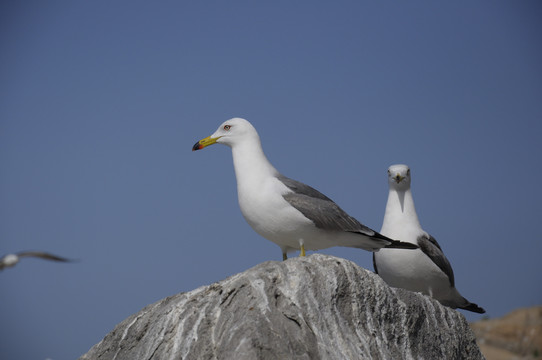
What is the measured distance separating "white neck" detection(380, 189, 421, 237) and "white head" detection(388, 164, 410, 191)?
77 mm

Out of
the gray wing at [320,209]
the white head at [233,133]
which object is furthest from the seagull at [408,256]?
the white head at [233,133]

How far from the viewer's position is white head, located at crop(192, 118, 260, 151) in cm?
836

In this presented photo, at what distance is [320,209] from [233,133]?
5.14 feet

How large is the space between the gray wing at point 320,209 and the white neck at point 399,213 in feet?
4.09

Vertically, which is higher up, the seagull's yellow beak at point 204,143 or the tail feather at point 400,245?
the seagull's yellow beak at point 204,143

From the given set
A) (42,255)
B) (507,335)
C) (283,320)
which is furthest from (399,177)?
(507,335)

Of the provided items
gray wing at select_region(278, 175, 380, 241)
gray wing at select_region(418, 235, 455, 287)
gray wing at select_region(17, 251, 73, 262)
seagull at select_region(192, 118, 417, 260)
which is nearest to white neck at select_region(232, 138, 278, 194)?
Result: seagull at select_region(192, 118, 417, 260)

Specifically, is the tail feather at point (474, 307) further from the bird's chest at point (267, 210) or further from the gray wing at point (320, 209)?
the bird's chest at point (267, 210)

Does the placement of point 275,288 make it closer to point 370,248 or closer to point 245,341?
point 245,341

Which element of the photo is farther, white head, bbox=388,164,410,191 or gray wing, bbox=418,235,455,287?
white head, bbox=388,164,410,191

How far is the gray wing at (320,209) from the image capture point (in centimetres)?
768

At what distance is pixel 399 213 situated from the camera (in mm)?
9680

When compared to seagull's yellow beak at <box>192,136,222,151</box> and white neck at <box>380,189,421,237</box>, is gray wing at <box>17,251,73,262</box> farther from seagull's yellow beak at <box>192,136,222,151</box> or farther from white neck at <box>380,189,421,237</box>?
white neck at <box>380,189,421,237</box>

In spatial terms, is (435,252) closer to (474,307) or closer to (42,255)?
(474,307)
